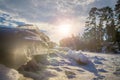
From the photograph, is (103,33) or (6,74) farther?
(103,33)

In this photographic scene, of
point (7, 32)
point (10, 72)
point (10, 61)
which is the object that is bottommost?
point (10, 72)

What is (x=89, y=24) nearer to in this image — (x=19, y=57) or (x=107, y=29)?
(x=107, y=29)

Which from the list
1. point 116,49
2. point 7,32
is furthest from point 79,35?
point 7,32

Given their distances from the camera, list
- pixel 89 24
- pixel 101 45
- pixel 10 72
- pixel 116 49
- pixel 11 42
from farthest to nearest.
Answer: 1. pixel 89 24
2. pixel 101 45
3. pixel 116 49
4. pixel 11 42
5. pixel 10 72

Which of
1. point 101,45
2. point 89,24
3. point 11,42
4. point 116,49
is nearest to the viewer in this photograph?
point 11,42

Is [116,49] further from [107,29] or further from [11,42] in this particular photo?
[11,42]

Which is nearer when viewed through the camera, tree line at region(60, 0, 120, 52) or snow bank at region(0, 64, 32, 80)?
snow bank at region(0, 64, 32, 80)

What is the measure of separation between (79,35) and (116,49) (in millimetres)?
12976

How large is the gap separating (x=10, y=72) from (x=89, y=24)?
1119 inches

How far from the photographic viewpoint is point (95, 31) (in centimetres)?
3081

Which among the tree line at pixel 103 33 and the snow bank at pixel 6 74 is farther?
the tree line at pixel 103 33

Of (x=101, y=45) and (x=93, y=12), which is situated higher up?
(x=93, y=12)

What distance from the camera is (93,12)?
3086 cm

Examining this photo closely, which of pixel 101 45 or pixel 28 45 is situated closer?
pixel 28 45
